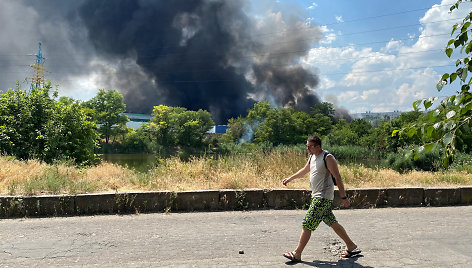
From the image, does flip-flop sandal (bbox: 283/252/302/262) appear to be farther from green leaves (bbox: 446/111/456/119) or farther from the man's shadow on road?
green leaves (bbox: 446/111/456/119)

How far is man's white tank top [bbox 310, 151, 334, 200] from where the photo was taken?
4473 mm

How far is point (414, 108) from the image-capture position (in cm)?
184

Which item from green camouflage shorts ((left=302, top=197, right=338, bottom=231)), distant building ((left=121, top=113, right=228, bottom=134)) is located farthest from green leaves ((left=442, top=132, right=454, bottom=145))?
distant building ((left=121, top=113, right=228, bottom=134))

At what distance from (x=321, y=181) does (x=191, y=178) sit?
4.80 m

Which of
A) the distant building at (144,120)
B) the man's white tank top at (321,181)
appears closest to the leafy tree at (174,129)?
the distant building at (144,120)

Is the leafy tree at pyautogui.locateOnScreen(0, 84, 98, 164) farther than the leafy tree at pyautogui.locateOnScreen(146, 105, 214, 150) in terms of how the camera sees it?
No

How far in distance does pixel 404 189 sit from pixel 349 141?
254 feet

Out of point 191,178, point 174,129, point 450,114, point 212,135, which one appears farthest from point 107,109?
point 450,114

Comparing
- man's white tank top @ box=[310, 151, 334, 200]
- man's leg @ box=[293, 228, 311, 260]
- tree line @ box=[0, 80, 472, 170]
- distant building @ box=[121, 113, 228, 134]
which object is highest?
distant building @ box=[121, 113, 228, 134]

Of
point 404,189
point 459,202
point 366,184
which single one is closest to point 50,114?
point 366,184

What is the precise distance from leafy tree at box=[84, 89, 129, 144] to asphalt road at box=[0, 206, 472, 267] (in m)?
73.9

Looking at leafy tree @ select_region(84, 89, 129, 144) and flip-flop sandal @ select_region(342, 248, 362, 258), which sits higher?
leafy tree @ select_region(84, 89, 129, 144)

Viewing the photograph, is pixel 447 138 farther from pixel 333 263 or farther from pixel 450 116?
pixel 333 263

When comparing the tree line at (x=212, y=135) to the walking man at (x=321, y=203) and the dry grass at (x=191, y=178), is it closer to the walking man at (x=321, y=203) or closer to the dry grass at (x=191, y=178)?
the dry grass at (x=191, y=178)
